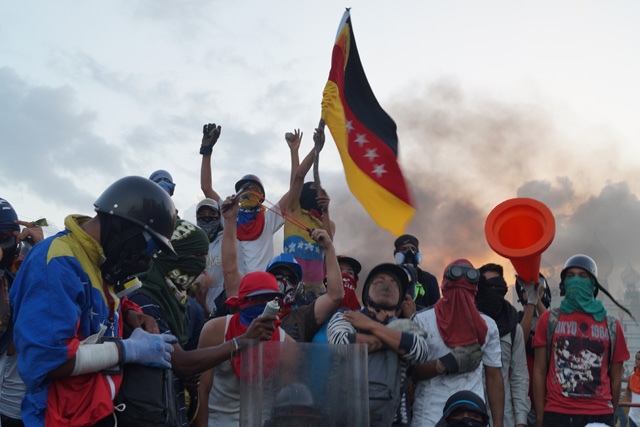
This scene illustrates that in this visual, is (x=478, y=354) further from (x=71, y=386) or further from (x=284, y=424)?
(x=71, y=386)

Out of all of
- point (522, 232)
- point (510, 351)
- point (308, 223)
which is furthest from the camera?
point (308, 223)

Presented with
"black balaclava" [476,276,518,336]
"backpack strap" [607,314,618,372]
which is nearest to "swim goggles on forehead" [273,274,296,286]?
"black balaclava" [476,276,518,336]

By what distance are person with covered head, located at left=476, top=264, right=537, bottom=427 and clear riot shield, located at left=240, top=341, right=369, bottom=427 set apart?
109 inches

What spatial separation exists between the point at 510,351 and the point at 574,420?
811 millimetres

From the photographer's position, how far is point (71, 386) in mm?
3205

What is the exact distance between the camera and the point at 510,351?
21.0ft

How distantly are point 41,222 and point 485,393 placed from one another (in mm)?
4074

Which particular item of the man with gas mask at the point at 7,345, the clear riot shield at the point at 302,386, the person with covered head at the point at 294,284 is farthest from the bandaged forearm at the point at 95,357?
the person with covered head at the point at 294,284

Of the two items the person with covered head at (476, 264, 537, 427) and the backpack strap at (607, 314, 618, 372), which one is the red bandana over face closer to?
the person with covered head at (476, 264, 537, 427)

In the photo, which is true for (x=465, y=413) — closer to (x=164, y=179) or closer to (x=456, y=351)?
(x=456, y=351)

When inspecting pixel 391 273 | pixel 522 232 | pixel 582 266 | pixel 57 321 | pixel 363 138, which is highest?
pixel 363 138

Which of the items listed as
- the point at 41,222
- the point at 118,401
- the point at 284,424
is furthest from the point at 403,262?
the point at 118,401

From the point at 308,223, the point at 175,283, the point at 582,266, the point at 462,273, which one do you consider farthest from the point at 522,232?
the point at 175,283

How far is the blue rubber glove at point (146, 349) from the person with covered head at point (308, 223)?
12.0 feet
